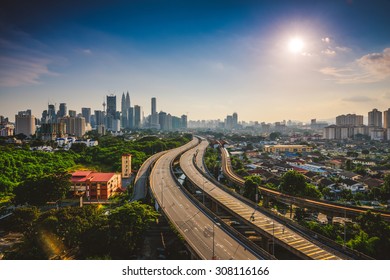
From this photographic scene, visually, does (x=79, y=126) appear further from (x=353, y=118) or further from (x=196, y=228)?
(x=196, y=228)

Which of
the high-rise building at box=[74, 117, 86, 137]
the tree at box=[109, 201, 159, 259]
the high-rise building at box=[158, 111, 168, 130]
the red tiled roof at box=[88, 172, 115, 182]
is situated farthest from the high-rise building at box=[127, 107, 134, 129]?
the tree at box=[109, 201, 159, 259]

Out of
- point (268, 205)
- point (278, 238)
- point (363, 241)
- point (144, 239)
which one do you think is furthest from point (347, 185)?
point (144, 239)

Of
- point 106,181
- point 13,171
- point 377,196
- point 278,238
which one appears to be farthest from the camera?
point 13,171

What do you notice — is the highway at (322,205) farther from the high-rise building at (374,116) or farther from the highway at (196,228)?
the highway at (196,228)

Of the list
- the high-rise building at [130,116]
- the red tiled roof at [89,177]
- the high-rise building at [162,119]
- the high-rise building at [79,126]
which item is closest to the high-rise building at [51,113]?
the red tiled roof at [89,177]

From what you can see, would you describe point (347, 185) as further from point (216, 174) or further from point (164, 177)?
point (164, 177)
